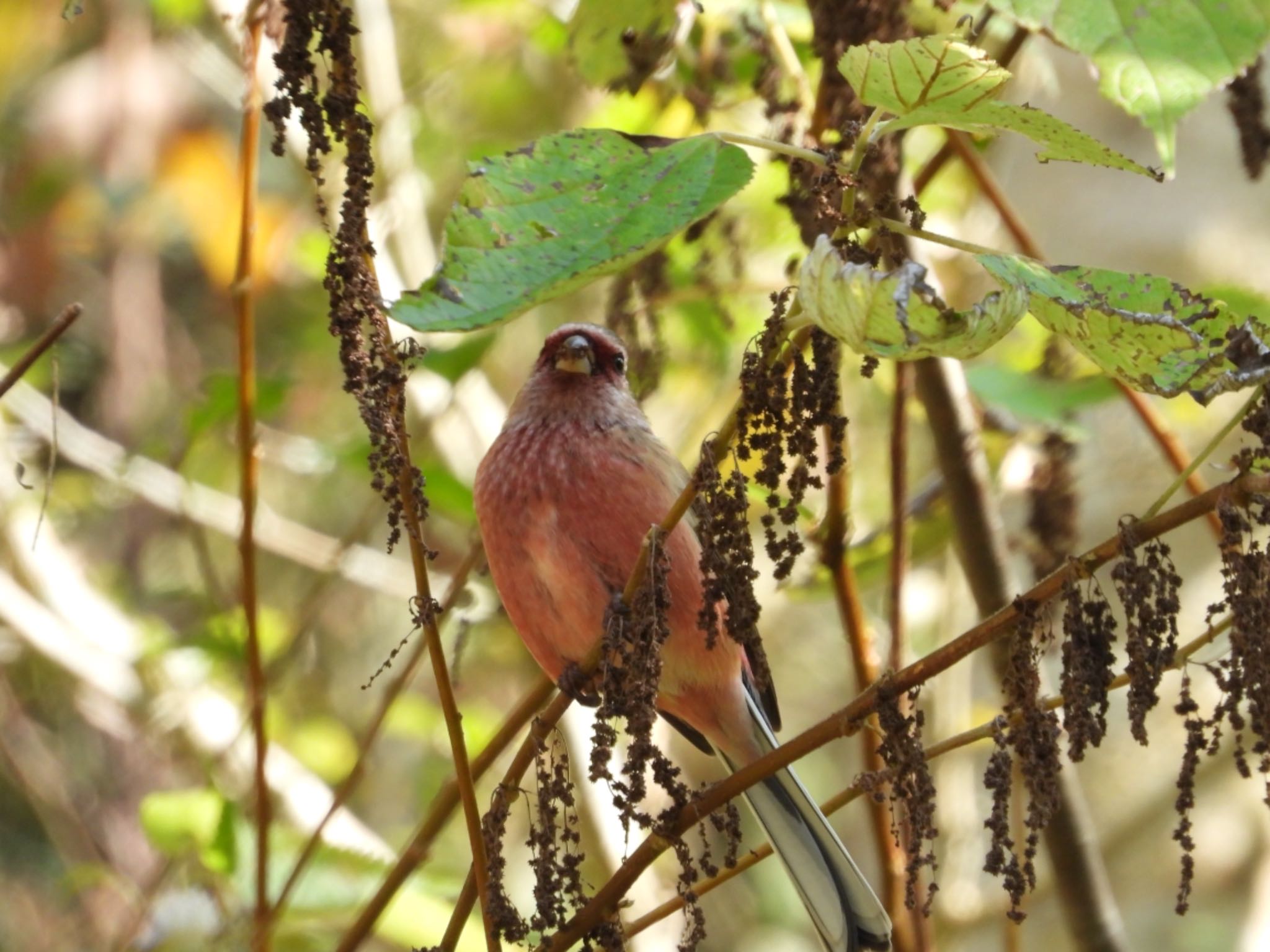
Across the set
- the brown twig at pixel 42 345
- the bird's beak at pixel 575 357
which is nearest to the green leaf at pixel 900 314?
the brown twig at pixel 42 345

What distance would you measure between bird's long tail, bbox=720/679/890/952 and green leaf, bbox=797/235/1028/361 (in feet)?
5.39

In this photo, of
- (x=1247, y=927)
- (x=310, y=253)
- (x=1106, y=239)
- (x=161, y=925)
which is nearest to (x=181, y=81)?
(x=310, y=253)

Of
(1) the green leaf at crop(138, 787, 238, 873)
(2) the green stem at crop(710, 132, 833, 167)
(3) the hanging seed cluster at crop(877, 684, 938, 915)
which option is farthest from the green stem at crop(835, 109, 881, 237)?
(1) the green leaf at crop(138, 787, 238, 873)

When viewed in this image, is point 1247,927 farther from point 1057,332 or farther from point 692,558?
point 1057,332

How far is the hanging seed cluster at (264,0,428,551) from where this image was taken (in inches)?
56.4

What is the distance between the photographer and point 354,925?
2.00m

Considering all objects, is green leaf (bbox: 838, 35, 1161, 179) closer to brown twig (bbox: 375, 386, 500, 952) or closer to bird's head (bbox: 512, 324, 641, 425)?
brown twig (bbox: 375, 386, 500, 952)

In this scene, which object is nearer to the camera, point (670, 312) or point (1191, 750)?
point (1191, 750)

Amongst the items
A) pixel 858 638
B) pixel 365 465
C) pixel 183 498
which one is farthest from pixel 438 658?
pixel 183 498

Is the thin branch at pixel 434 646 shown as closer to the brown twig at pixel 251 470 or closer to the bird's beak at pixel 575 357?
the brown twig at pixel 251 470

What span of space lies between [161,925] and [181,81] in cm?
542

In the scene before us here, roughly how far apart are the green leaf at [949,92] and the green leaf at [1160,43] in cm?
20

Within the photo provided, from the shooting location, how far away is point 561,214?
1371mm

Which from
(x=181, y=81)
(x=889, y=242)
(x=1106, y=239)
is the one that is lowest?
(x=889, y=242)
